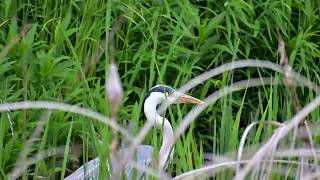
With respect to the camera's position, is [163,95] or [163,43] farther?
[163,43]

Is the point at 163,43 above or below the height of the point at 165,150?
above

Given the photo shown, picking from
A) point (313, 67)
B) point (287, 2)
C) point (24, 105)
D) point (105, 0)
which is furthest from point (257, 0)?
point (24, 105)

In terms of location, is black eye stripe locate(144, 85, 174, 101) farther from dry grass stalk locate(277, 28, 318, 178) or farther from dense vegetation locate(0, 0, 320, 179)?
dry grass stalk locate(277, 28, 318, 178)

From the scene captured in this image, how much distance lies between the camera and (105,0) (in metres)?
3.86

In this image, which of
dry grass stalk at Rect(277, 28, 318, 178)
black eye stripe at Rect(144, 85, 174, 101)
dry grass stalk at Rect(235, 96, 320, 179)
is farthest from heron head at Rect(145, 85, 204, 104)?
dry grass stalk at Rect(235, 96, 320, 179)

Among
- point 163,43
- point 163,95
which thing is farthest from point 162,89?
point 163,43

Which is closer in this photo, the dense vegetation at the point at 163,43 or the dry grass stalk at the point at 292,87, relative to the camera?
the dry grass stalk at the point at 292,87

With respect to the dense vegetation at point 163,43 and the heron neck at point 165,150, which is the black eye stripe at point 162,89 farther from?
the heron neck at point 165,150

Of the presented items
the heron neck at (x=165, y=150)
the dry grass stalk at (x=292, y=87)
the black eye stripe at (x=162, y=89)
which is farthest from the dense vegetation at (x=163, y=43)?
the dry grass stalk at (x=292, y=87)

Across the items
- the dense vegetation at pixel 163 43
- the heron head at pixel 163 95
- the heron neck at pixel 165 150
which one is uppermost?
the dense vegetation at pixel 163 43

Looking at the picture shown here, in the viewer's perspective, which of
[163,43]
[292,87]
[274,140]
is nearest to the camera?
[292,87]

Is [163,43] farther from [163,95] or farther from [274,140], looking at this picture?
[274,140]

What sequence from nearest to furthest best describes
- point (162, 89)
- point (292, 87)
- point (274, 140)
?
point (292, 87), point (274, 140), point (162, 89)

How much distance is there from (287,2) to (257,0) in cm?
15
